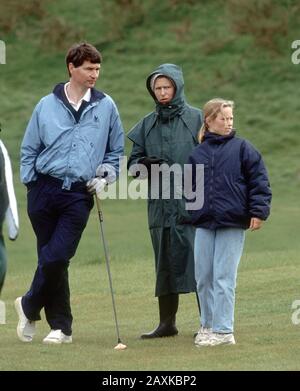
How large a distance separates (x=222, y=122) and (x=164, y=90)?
720 millimetres

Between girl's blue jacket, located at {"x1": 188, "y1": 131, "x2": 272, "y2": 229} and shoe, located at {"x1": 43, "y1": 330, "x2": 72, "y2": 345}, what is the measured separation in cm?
135

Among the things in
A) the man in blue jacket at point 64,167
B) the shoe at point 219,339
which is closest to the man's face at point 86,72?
the man in blue jacket at point 64,167

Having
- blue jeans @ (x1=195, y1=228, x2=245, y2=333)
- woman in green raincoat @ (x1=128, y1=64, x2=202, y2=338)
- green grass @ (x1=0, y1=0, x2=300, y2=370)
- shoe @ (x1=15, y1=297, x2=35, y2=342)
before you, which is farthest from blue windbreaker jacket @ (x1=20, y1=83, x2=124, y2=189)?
green grass @ (x1=0, y1=0, x2=300, y2=370)

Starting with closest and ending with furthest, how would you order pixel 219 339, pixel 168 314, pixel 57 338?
pixel 219 339 → pixel 57 338 → pixel 168 314

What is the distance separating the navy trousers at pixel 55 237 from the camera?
10.1 metres

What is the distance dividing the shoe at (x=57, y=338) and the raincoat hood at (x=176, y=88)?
1826 mm

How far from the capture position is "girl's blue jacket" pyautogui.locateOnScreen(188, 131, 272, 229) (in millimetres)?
9719

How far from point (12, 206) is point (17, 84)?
22.8m

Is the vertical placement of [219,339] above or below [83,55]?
below

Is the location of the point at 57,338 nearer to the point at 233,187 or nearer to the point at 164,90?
the point at 233,187

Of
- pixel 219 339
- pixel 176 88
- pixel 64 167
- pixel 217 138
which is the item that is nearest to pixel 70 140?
pixel 64 167

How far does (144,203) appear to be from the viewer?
25094 mm

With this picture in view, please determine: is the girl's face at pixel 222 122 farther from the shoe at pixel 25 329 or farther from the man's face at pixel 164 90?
the shoe at pixel 25 329

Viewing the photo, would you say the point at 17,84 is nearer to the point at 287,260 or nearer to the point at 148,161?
the point at 287,260
